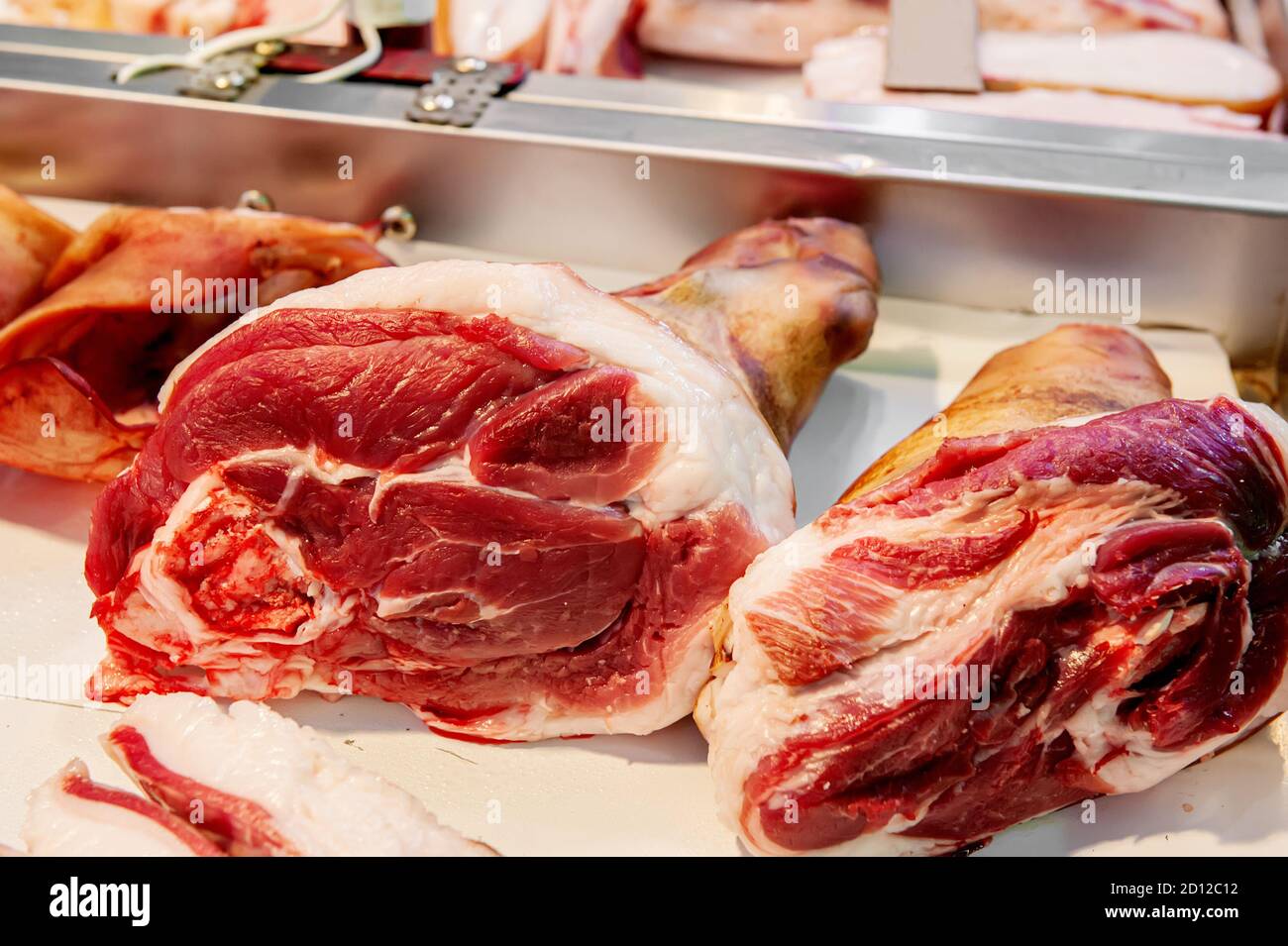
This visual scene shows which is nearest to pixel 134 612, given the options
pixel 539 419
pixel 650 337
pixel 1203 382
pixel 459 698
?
pixel 459 698

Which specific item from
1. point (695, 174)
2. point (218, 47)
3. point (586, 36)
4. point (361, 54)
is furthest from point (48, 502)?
point (586, 36)

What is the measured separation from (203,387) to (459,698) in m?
0.81

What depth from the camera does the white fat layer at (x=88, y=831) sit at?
2043 mm

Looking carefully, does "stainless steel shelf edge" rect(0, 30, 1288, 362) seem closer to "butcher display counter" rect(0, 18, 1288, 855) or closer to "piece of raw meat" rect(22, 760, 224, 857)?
"butcher display counter" rect(0, 18, 1288, 855)

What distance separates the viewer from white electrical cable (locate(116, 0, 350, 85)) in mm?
3633

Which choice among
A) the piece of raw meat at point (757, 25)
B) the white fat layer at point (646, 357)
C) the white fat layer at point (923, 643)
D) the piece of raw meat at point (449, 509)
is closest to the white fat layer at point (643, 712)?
the piece of raw meat at point (449, 509)

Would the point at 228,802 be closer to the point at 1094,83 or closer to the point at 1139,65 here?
the point at 1094,83

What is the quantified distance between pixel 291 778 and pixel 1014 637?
128cm

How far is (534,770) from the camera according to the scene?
95.7 inches

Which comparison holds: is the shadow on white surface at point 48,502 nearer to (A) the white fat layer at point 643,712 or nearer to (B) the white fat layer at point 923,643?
(A) the white fat layer at point 643,712

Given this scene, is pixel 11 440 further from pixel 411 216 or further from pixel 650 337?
pixel 650 337

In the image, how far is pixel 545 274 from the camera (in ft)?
7.72
